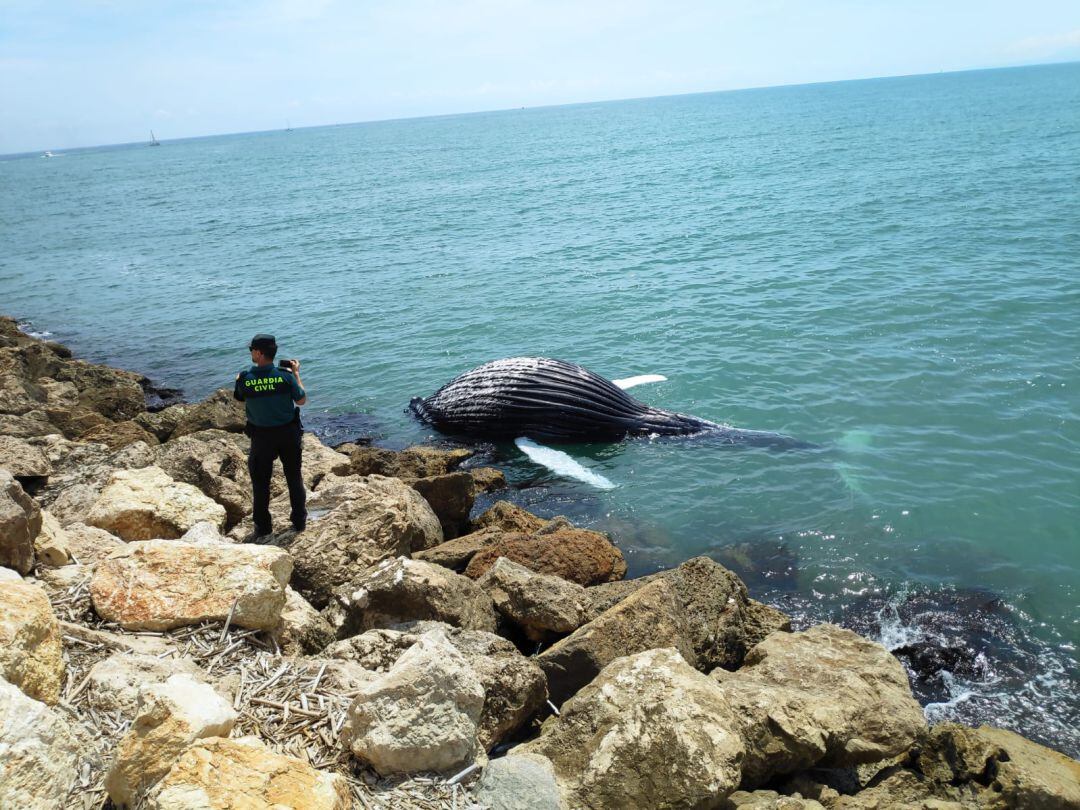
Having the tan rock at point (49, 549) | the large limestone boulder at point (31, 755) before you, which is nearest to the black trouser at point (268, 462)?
the tan rock at point (49, 549)

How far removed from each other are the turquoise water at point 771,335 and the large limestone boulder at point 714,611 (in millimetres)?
1578

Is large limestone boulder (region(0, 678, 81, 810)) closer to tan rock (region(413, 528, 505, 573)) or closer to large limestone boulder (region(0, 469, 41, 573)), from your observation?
large limestone boulder (region(0, 469, 41, 573))

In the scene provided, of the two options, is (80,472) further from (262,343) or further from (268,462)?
(262,343)

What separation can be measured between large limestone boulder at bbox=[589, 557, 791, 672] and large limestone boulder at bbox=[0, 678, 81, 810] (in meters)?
4.03

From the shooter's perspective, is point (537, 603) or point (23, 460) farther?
point (23, 460)

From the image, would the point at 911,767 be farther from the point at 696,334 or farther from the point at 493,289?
the point at 493,289

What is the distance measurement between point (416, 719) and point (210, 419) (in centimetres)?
1001

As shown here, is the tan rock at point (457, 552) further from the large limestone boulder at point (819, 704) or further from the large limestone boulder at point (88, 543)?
the large limestone boulder at point (819, 704)

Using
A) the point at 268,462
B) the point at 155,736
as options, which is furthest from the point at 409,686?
the point at 268,462

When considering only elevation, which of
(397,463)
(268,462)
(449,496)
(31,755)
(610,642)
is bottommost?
(397,463)

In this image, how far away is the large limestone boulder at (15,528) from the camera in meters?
5.48

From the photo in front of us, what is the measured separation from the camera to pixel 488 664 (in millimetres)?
5199

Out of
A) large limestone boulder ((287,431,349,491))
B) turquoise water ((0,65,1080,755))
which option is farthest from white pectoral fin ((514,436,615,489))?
large limestone boulder ((287,431,349,491))

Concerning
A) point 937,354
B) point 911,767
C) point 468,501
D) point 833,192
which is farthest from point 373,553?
point 833,192
